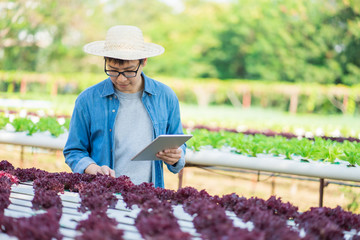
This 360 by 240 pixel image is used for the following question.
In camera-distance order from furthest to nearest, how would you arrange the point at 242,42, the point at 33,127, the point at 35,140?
the point at 242,42
the point at 33,127
the point at 35,140

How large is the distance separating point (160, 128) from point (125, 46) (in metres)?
0.56

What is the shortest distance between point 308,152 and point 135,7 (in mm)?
49055

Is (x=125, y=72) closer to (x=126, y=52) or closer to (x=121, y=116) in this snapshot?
(x=126, y=52)

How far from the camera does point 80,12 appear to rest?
25.4 m

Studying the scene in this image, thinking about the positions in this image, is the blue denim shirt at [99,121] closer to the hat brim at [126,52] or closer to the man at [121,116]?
the man at [121,116]

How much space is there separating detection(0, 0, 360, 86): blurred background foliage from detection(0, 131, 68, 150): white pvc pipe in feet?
70.7

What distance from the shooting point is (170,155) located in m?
2.52

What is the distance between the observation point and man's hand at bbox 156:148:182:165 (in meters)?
2.49

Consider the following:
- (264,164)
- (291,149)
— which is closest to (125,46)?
(264,164)

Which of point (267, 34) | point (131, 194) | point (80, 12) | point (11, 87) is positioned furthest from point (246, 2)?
point (131, 194)

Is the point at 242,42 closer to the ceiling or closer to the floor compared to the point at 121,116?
closer to the ceiling

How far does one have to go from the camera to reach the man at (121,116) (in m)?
2.61

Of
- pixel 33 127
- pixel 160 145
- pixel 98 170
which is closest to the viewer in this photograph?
pixel 160 145

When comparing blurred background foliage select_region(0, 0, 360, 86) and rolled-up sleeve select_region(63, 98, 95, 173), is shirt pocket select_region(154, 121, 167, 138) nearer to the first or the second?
rolled-up sleeve select_region(63, 98, 95, 173)
